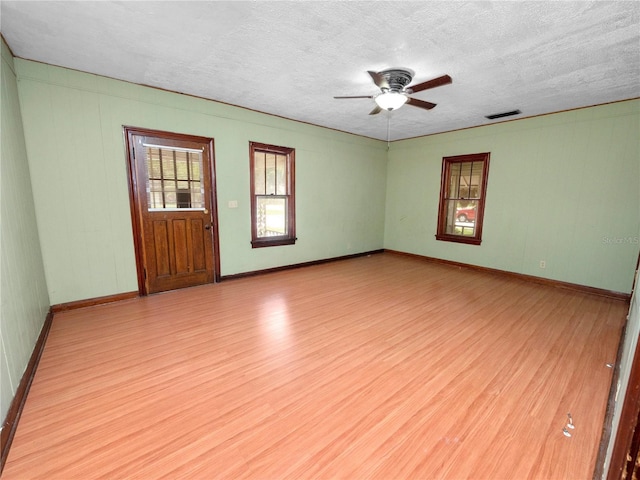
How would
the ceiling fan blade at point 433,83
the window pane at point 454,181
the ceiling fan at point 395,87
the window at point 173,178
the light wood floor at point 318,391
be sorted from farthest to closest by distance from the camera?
1. the window pane at point 454,181
2. the window at point 173,178
3. the ceiling fan at point 395,87
4. the ceiling fan blade at point 433,83
5. the light wood floor at point 318,391

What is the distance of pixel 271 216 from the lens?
5.21m

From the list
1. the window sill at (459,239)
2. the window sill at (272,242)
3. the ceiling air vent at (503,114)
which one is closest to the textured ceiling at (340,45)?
the ceiling air vent at (503,114)

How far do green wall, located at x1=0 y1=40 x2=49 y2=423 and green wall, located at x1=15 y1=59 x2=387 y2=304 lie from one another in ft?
0.61

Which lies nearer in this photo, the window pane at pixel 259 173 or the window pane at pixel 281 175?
the window pane at pixel 259 173

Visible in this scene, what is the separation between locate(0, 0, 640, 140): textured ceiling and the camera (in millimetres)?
2100

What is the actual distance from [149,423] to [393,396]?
1.62 m

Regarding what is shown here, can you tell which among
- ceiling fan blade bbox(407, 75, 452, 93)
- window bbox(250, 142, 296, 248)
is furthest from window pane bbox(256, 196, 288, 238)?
ceiling fan blade bbox(407, 75, 452, 93)

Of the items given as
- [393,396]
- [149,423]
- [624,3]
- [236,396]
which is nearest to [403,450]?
[393,396]

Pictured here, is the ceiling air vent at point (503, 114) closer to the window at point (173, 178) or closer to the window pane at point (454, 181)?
the window pane at point (454, 181)

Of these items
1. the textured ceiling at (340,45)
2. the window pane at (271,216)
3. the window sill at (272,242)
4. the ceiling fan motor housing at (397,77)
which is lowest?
the window sill at (272,242)

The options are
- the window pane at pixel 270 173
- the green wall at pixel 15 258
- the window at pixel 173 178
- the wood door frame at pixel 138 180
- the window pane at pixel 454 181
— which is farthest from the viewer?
the window pane at pixel 454 181

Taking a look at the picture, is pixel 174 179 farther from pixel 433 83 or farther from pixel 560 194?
pixel 560 194

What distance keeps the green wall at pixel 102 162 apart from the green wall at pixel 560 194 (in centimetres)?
369

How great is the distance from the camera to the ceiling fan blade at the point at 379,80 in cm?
273
